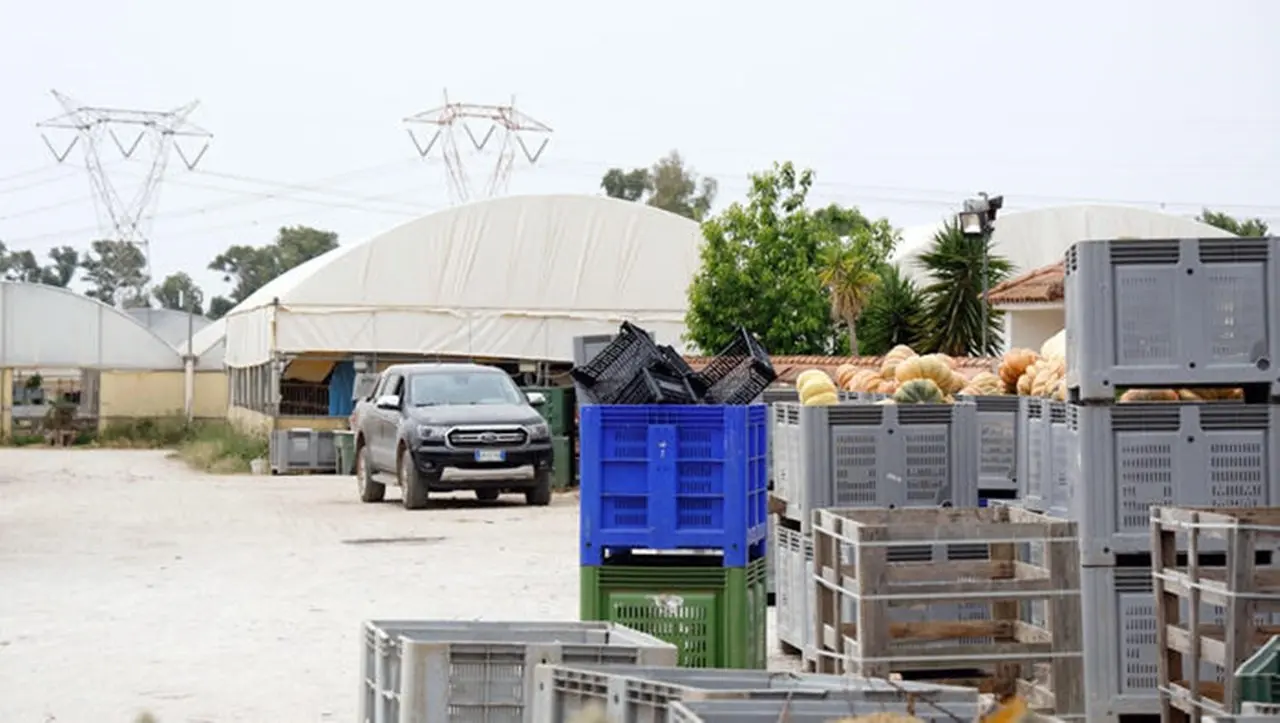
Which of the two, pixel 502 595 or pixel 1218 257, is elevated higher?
pixel 1218 257

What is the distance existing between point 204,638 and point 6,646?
1278mm

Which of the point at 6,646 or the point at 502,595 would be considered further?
the point at 502,595

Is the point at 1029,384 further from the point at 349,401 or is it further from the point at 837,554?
the point at 349,401

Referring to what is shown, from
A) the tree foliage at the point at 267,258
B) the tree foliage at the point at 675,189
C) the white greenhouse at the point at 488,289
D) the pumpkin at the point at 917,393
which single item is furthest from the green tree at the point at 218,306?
the pumpkin at the point at 917,393

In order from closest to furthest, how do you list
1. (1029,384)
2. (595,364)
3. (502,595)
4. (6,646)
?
1. (595,364)
2. (6,646)
3. (1029,384)
4. (502,595)

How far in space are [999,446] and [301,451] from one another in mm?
28849

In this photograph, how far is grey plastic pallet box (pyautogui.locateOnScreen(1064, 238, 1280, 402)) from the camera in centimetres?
918

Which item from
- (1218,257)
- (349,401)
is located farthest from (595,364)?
(349,401)

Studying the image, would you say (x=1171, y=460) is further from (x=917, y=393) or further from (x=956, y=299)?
(x=956, y=299)

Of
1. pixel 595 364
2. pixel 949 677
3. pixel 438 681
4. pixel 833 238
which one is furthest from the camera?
pixel 833 238

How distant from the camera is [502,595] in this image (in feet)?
52.0

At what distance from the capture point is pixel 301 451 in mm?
39750

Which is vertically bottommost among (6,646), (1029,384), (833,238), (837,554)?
(6,646)

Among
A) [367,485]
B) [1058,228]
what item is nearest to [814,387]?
[367,485]
